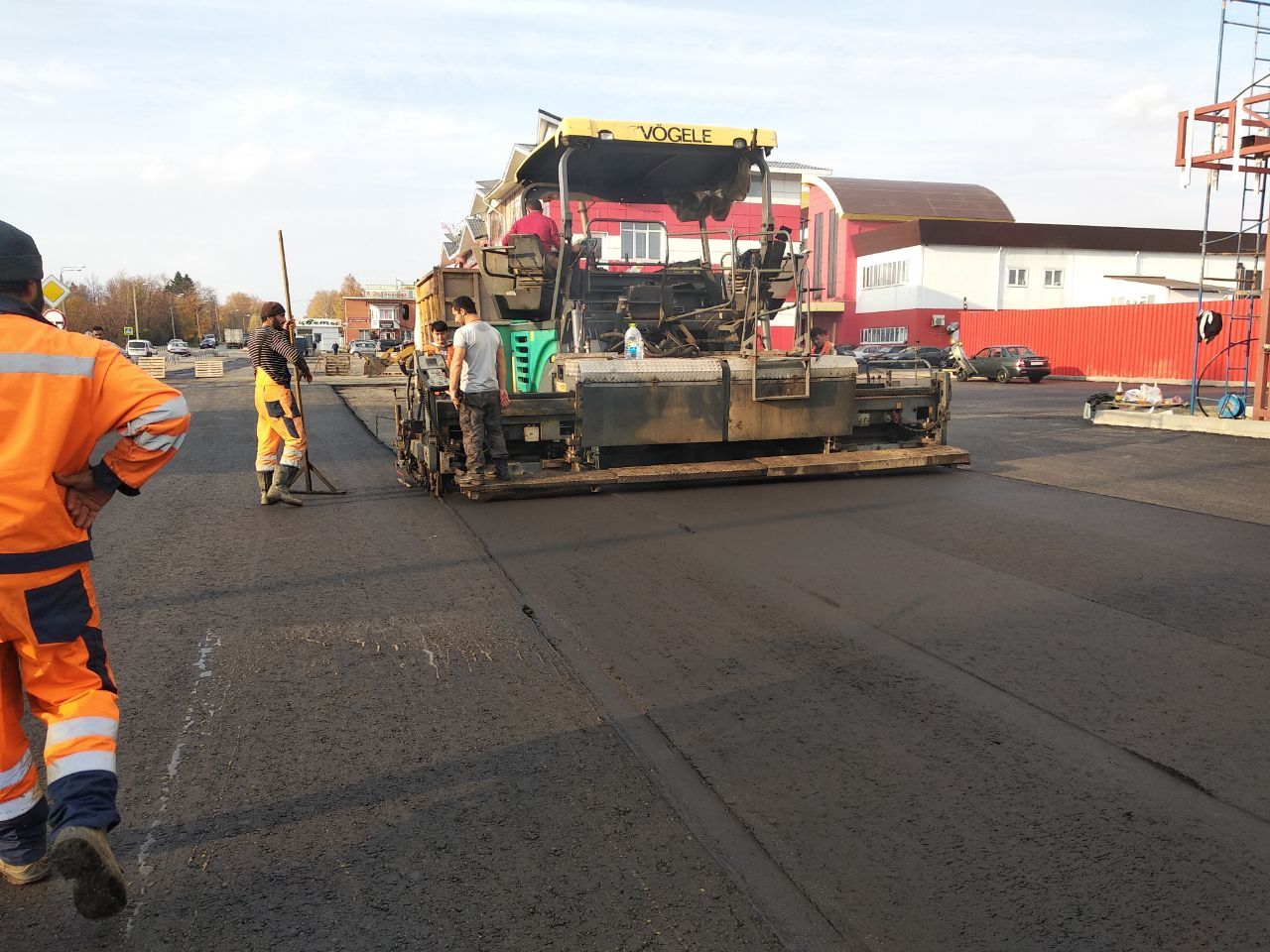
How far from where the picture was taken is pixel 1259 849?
284cm

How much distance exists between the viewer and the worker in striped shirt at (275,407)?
872cm

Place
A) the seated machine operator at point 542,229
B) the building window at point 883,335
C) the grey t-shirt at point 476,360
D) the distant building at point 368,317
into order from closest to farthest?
the grey t-shirt at point 476,360 < the seated machine operator at point 542,229 < the distant building at point 368,317 < the building window at point 883,335

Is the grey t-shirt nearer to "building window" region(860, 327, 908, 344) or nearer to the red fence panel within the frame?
the red fence panel

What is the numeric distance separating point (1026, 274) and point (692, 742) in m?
48.4

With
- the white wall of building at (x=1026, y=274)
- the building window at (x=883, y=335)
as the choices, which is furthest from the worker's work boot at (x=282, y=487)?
the white wall of building at (x=1026, y=274)

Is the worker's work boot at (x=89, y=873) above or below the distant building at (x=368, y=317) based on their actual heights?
below

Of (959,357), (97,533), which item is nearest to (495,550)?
(97,533)

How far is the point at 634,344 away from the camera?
9.26 metres

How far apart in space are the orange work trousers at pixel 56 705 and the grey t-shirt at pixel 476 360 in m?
5.76

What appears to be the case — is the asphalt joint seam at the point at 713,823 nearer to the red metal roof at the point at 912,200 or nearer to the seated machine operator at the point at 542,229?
the seated machine operator at the point at 542,229

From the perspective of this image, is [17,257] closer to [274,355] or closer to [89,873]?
[89,873]

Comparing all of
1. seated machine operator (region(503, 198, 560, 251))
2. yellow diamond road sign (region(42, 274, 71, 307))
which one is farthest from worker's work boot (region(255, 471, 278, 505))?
yellow diamond road sign (region(42, 274, 71, 307))

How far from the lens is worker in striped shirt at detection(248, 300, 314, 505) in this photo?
28.6ft

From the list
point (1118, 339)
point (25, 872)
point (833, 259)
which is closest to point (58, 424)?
point (25, 872)
